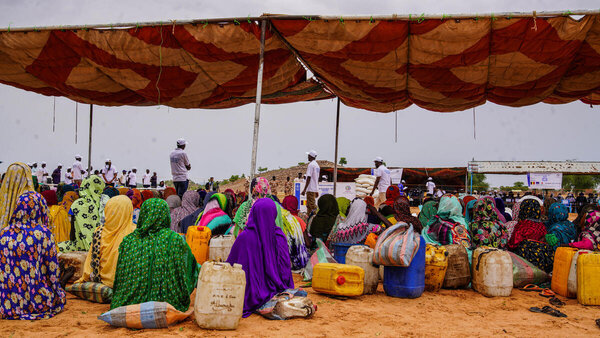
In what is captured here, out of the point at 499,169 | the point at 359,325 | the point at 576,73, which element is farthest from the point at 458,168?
the point at 359,325

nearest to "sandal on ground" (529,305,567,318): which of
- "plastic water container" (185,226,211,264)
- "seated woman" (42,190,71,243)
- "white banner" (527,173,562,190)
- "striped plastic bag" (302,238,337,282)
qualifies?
"striped plastic bag" (302,238,337,282)

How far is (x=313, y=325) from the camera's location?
430cm

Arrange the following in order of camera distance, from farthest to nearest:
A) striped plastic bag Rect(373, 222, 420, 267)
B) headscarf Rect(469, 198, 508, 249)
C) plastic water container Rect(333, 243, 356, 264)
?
headscarf Rect(469, 198, 508, 249)
plastic water container Rect(333, 243, 356, 264)
striped plastic bag Rect(373, 222, 420, 267)

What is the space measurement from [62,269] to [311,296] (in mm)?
2885

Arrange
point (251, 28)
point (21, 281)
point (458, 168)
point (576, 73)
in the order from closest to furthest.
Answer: point (21, 281) < point (251, 28) < point (576, 73) < point (458, 168)

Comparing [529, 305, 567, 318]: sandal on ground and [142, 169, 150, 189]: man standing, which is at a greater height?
[142, 169, 150, 189]: man standing

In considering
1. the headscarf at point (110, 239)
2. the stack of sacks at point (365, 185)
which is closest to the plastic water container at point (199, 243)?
the headscarf at point (110, 239)

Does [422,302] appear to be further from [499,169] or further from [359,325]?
[499,169]

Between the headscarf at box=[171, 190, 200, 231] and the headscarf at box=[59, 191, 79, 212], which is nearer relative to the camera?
the headscarf at box=[59, 191, 79, 212]

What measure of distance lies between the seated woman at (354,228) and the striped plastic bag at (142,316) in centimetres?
322

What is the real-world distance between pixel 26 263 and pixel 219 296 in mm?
1812

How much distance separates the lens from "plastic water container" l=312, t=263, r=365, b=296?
5227 mm

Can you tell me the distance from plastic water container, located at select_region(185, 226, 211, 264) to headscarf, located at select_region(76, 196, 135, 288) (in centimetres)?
133

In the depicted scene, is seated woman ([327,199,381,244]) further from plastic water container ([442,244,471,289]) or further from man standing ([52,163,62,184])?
man standing ([52,163,62,184])
